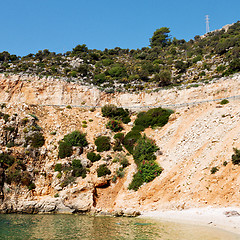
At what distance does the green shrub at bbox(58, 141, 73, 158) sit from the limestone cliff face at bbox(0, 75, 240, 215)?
0.61 meters

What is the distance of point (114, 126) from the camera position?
116ft

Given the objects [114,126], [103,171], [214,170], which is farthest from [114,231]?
[114,126]

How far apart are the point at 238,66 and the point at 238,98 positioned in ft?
34.1

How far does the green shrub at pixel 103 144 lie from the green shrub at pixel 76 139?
161 centimetres

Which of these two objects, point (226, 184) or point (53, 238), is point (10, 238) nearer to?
point (53, 238)

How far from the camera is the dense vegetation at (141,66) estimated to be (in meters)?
46.7

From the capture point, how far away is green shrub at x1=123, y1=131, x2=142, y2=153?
31.1 meters

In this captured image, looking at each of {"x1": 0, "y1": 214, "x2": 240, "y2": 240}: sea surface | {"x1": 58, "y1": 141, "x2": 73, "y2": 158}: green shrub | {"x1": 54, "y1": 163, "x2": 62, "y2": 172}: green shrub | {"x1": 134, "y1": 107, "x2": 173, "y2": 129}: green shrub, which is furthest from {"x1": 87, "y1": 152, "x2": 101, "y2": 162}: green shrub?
{"x1": 0, "y1": 214, "x2": 240, "y2": 240}: sea surface

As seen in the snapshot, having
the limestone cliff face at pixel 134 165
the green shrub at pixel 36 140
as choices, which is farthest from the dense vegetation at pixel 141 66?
the green shrub at pixel 36 140

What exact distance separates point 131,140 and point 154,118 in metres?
5.84

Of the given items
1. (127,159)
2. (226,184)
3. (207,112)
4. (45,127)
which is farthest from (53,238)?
(207,112)

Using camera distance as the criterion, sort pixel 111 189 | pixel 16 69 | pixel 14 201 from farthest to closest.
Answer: pixel 16 69 → pixel 111 189 → pixel 14 201

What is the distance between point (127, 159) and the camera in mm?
28703

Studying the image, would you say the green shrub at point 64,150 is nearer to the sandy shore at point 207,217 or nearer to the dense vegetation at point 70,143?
the dense vegetation at point 70,143
